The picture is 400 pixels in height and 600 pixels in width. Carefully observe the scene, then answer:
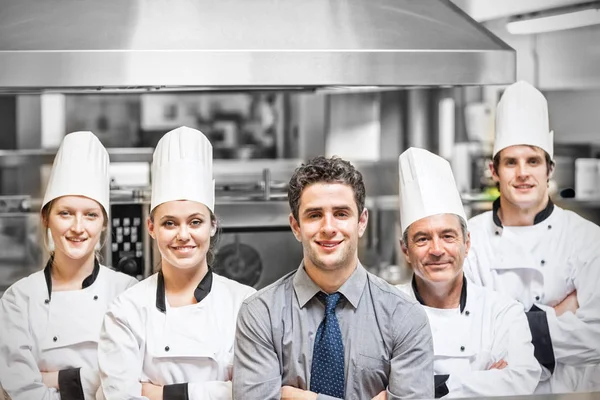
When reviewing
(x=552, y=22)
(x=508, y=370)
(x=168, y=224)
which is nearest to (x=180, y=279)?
(x=168, y=224)

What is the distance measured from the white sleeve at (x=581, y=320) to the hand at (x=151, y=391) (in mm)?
1178

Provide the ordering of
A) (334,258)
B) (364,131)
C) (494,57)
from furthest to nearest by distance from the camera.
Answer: (364,131)
(494,57)
(334,258)

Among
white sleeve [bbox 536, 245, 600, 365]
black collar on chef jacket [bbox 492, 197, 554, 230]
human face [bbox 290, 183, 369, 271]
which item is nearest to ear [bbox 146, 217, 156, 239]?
human face [bbox 290, 183, 369, 271]

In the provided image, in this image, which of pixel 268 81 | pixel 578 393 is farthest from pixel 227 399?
pixel 578 393

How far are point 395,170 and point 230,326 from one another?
3.10ft

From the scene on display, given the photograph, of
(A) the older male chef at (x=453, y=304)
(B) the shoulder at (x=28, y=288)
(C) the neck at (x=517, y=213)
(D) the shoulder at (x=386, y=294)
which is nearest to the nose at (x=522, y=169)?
(C) the neck at (x=517, y=213)

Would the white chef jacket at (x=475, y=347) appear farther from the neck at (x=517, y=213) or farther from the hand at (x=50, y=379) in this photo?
the hand at (x=50, y=379)

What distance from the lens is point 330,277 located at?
6.91ft

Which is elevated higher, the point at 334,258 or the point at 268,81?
the point at 268,81

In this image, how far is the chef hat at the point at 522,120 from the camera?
239cm

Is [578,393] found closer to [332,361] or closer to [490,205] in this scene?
[490,205]

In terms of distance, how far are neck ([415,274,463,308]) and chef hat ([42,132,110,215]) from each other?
0.96 m

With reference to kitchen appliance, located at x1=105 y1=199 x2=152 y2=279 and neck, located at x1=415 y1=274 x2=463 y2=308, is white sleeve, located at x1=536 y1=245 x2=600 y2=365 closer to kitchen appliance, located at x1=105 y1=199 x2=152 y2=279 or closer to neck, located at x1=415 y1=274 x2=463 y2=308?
neck, located at x1=415 y1=274 x2=463 y2=308

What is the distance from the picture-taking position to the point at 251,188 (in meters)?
2.45
